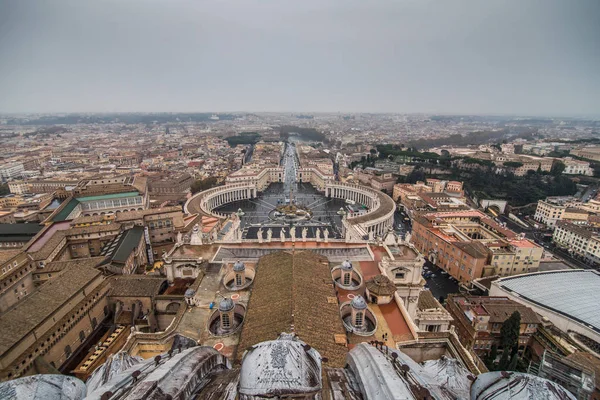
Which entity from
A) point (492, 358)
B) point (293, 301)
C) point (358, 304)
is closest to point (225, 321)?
point (293, 301)

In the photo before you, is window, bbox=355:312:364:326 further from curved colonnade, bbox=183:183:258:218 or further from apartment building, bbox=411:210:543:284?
curved colonnade, bbox=183:183:258:218

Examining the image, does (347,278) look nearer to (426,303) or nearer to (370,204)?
(426,303)

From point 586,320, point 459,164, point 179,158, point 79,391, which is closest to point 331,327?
point 79,391

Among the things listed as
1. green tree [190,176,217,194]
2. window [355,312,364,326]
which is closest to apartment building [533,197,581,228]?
window [355,312,364,326]

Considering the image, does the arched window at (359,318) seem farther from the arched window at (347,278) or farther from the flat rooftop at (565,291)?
the flat rooftop at (565,291)

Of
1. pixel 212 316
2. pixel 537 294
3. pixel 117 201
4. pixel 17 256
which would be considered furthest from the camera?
pixel 117 201

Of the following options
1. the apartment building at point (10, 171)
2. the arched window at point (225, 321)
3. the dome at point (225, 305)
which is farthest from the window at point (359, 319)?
the apartment building at point (10, 171)

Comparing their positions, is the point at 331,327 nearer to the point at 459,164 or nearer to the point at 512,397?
the point at 512,397
